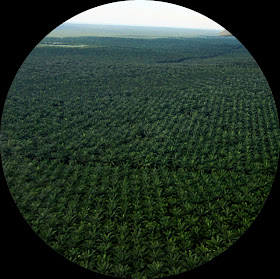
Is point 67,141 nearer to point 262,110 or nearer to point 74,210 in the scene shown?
point 74,210

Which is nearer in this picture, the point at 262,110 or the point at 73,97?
the point at 262,110

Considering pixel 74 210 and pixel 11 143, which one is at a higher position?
pixel 11 143

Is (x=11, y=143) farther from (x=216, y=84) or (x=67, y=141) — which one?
(x=216, y=84)

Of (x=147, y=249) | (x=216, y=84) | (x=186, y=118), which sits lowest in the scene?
(x=147, y=249)

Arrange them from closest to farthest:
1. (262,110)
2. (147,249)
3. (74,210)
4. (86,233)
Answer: (147,249) → (86,233) → (74,210) → (262,110)

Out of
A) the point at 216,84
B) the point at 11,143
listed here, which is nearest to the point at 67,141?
the point at 11,143

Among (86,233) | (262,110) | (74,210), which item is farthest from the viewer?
(262,110)
